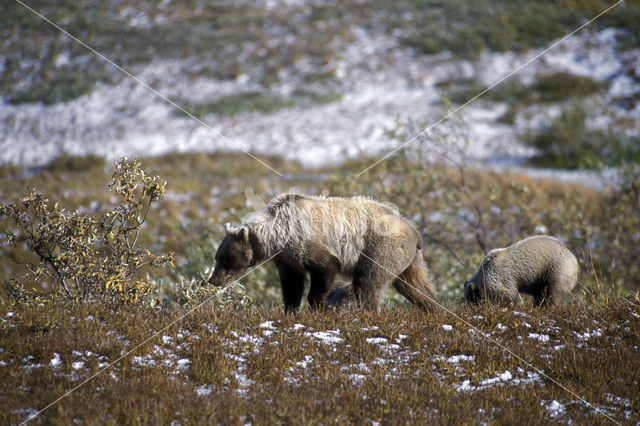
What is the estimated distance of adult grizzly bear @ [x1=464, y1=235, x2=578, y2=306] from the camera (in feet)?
24.9

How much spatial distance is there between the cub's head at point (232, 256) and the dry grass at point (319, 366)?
68 cm

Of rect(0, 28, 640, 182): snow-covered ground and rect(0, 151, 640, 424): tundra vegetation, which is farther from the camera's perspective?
rect(0, 28, 640, 182): snow-covered ground

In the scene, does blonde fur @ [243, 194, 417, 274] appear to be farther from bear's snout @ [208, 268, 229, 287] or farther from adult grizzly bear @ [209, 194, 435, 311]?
bear's snout @ [208, 268, 229, 287]

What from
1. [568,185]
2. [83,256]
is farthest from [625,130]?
[83,256]

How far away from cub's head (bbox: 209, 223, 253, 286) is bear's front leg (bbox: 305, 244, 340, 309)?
82 centimetres

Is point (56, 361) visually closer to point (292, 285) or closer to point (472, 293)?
point (292, 285)

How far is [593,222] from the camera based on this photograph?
47.4 feet

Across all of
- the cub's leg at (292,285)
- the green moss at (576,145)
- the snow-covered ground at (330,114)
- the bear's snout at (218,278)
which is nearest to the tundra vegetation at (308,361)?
the bear's snout at (218,278)

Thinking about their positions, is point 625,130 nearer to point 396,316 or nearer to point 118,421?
point 396,316

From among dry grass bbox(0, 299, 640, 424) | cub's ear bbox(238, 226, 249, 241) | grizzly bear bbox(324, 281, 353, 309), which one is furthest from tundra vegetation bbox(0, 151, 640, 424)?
grizzly bear bbox(324, 281, 353, 309)

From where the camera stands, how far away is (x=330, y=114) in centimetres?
2967

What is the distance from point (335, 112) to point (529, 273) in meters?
22.9

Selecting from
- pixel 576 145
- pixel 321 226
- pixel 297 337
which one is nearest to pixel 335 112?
pixel 576 145

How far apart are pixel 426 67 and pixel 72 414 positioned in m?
32.2
